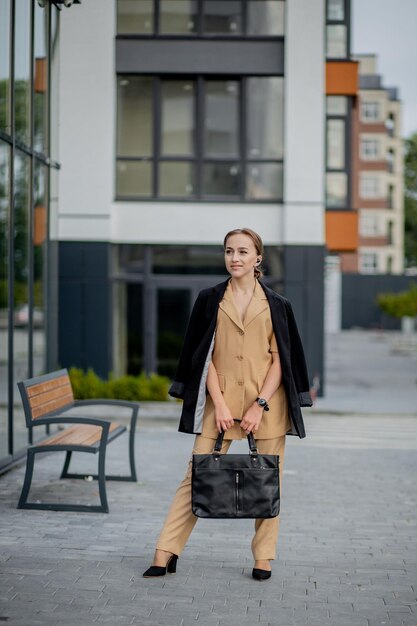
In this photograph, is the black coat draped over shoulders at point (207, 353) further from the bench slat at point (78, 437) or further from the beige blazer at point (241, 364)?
the bench slat at point (78, 437)

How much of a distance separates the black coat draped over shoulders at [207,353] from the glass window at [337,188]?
1470cm

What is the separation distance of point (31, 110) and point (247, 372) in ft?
19.5

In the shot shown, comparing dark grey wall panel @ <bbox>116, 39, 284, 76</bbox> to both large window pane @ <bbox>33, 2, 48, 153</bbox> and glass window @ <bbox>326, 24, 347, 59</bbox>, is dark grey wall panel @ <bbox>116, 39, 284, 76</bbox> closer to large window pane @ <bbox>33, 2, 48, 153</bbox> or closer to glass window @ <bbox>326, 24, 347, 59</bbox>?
glass window @ <bbox>326, 24, 347, 59</bbox>

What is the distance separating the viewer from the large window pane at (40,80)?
11.0 metres

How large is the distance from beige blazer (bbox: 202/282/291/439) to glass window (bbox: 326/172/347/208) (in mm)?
14825

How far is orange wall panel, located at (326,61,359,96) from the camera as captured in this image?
19625 millimetres

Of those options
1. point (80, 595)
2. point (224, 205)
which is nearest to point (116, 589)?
point (80, 595)

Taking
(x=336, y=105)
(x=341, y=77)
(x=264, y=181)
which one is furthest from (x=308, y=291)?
(x=336, y=105)

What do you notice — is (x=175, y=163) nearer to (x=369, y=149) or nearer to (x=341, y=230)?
(x=341, y=230)

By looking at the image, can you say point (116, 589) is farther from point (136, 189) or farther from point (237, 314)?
point (136, 189)

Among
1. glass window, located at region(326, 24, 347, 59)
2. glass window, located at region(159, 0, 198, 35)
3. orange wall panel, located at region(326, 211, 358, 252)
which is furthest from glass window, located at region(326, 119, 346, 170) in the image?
glass window, located at region(159, 0, 198, 35)

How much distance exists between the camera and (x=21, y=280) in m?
10.6

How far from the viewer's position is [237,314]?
5.89 meters

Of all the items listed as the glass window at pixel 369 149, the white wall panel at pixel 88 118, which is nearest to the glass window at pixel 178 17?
the white wall panel at pixel 88 118
